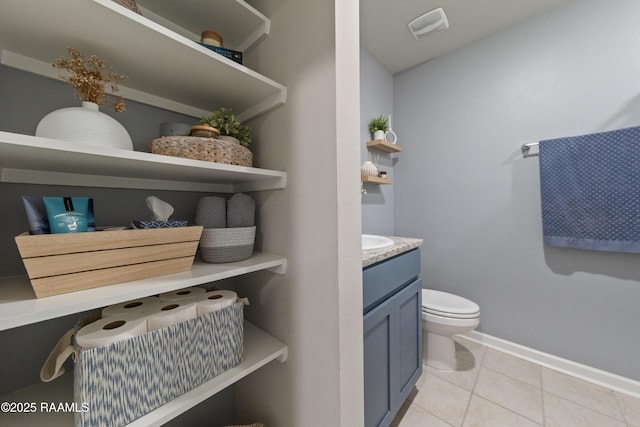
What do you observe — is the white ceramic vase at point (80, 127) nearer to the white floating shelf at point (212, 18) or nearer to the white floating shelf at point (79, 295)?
the white floating shelf at point (79, 295)

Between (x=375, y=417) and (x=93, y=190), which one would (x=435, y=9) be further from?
(x=375, y=417)

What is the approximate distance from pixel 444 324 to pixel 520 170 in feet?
4.02

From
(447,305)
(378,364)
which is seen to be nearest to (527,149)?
(447,305)

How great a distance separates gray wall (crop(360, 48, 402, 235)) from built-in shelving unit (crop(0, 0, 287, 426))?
44.2 inches

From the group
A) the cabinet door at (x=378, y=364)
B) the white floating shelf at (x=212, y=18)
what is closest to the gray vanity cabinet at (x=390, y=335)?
the cabinet door at (x=378, y=364)

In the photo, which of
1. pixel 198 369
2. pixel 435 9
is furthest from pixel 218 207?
pixel 435 9

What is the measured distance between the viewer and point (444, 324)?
1.38 m

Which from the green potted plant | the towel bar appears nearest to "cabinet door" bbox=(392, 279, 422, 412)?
the green potted plant

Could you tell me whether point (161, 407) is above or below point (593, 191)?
below

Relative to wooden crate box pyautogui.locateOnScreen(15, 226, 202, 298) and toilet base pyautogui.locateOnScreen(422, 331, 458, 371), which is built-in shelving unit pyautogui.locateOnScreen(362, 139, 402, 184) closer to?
toilet base pyautogui.locateOnScreen(422, 331, 458, 371)

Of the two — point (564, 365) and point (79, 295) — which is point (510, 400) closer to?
point (564, 365)

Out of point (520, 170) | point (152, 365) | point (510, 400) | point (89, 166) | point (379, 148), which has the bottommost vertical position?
point (510, 400)

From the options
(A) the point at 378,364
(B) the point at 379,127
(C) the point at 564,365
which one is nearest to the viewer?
(A) the point at 378,364

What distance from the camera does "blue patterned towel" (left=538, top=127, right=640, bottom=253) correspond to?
123 cm
